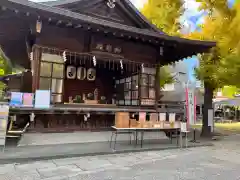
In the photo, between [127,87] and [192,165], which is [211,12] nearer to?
[127,87]

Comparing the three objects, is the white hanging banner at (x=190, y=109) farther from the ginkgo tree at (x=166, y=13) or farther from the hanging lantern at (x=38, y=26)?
the ginkgo tree at (x=166, y=13)

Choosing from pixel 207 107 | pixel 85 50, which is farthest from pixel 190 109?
pixel 85 50

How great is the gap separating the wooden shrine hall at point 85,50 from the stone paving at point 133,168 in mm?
2719

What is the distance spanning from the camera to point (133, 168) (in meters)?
5.47

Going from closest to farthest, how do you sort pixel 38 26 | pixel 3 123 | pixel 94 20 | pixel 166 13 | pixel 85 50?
pixel 3 123 → pixel 38 26 → pixel 94 20 → pixel 85 50 → pixel 166 13

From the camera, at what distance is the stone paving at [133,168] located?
480cm

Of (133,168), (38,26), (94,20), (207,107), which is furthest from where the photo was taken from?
(207,107)

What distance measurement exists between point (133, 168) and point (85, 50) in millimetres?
5302

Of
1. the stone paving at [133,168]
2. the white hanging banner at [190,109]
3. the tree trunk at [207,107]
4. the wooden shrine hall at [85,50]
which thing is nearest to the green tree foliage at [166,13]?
the wooden shrine hall at [85,50]

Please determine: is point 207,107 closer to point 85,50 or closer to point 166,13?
point 166,13

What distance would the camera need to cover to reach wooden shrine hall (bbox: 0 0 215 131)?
7832 millimetres

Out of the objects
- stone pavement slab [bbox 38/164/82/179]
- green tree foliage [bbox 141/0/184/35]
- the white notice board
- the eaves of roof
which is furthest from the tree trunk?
the white notice board

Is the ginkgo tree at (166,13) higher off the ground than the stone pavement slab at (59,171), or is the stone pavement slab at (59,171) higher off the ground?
the ginkgo tree at (166,13)

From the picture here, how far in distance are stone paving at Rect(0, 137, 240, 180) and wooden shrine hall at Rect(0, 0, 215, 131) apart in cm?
272
